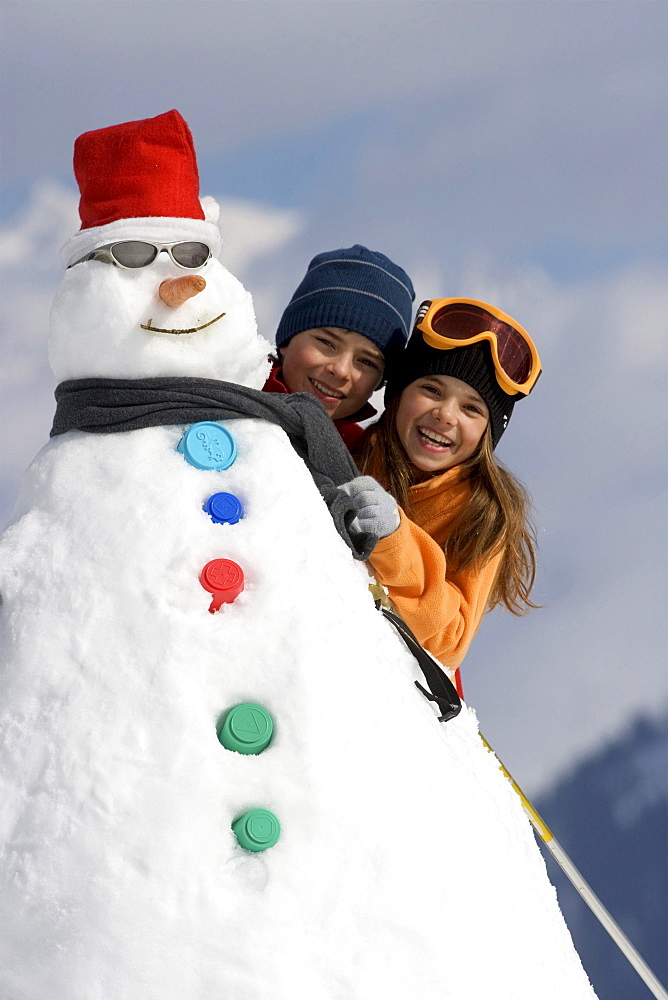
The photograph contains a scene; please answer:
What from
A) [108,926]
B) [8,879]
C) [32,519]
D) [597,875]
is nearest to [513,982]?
[108,926]

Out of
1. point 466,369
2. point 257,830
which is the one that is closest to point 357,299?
point 466,369

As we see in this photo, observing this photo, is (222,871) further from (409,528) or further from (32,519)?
(409,528)

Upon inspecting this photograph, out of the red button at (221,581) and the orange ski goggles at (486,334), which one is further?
the orange ski goggles at (486,334)

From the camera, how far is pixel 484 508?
2.12 m

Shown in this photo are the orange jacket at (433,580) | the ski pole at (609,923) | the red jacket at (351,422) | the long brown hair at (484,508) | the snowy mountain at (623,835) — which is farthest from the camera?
the snowy mountain at (623,835)

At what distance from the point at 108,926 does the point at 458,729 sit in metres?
0.71

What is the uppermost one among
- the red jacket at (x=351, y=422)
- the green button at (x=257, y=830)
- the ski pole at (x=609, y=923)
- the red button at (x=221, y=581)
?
the red button at (x=221, y=581)

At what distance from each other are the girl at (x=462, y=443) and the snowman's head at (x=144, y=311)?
2.52 feet

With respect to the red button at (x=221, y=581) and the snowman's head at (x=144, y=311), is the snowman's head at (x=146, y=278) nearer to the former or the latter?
the snowman's head at (x=144, y=311)

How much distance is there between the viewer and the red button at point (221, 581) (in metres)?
1.26

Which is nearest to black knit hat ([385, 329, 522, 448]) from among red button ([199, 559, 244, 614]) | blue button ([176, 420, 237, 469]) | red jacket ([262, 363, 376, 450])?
red jacket ([262, 363, 376, 450])

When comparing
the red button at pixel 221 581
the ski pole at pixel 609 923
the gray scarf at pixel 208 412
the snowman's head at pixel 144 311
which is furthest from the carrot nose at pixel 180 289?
the ski pole at pixel 609 923

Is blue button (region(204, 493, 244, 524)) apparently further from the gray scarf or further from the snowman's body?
the gray scarf

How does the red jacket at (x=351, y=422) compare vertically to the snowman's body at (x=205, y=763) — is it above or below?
below
